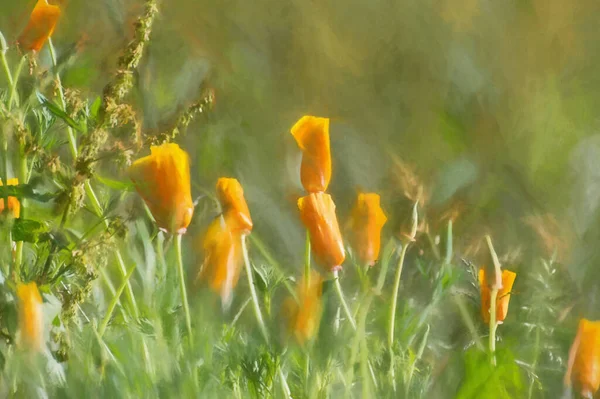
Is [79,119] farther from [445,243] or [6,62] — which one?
[445,243]

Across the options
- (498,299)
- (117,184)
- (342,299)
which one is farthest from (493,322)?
(117,184)

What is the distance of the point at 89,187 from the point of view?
0.63 m

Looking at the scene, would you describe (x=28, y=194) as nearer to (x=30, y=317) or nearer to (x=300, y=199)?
(x=30, y=317)

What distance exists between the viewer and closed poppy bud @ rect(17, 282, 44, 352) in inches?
24.2

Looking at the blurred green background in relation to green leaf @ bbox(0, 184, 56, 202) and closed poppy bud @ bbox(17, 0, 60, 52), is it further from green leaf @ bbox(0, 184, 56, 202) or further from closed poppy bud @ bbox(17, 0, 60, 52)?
green leaf @ bbox(0, 184, 56, 202)

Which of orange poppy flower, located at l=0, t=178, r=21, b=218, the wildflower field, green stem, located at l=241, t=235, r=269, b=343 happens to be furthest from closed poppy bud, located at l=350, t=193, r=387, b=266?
orange poppy flower, located at l=0, t=178, r=21, b=218

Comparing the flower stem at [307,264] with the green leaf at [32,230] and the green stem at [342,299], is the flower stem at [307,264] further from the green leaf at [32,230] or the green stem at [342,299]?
the green leaf at [32,230]

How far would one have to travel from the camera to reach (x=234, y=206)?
64cm

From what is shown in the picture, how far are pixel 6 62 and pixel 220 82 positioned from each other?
209 millimetres

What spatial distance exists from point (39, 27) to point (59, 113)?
0.10 meters

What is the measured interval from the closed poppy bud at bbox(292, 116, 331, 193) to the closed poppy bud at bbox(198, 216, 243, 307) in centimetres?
9

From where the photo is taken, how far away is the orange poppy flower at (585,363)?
0.63m

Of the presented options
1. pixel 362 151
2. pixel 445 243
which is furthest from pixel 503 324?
pixel 362 151

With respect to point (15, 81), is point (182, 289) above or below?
below
